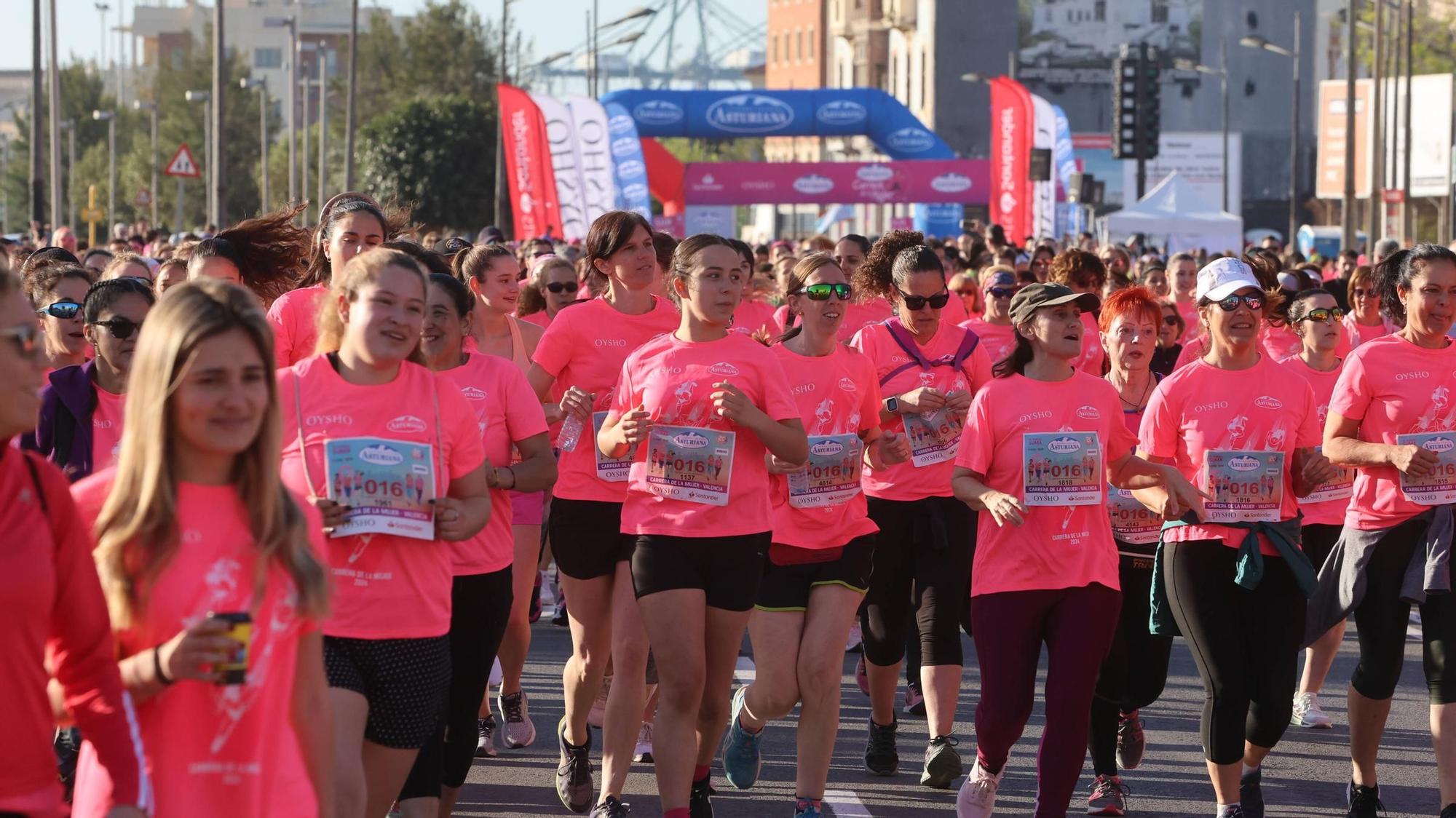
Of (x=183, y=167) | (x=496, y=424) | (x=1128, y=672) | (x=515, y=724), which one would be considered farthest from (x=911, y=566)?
(x=183, y=167)

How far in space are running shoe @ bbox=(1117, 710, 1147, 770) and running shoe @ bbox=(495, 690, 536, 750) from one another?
2422 millimetres

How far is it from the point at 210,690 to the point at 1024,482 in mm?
3744

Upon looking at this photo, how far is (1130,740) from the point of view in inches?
327

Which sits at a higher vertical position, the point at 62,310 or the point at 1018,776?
the point at 62,310

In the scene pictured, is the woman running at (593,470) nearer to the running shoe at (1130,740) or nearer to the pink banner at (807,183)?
the running shoe at (1130,740)

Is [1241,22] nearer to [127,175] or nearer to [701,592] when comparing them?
[127,175]

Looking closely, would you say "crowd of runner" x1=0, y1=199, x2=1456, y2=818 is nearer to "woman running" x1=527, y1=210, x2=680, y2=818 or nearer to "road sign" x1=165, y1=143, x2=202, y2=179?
"woman running" x1=527, y1=210, x2=680, y2=818

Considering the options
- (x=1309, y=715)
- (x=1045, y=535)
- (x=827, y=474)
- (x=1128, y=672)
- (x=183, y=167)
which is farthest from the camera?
(x=183, y=167)

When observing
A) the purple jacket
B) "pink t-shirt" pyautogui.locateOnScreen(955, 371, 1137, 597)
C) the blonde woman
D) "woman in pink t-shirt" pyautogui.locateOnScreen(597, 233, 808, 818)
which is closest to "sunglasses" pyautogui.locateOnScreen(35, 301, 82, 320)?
the purple jacket

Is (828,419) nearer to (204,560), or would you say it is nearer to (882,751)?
(882,751)

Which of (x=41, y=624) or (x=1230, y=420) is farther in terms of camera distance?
(x=1230, y=420)

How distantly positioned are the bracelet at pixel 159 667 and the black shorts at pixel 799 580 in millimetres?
3856

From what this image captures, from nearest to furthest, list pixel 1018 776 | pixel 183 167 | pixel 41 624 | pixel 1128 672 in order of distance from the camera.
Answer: pixel 41 624 → pixel 1128 672 → pixel 1018 776 → pixel 183 167

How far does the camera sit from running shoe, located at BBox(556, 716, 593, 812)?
25.1ft
